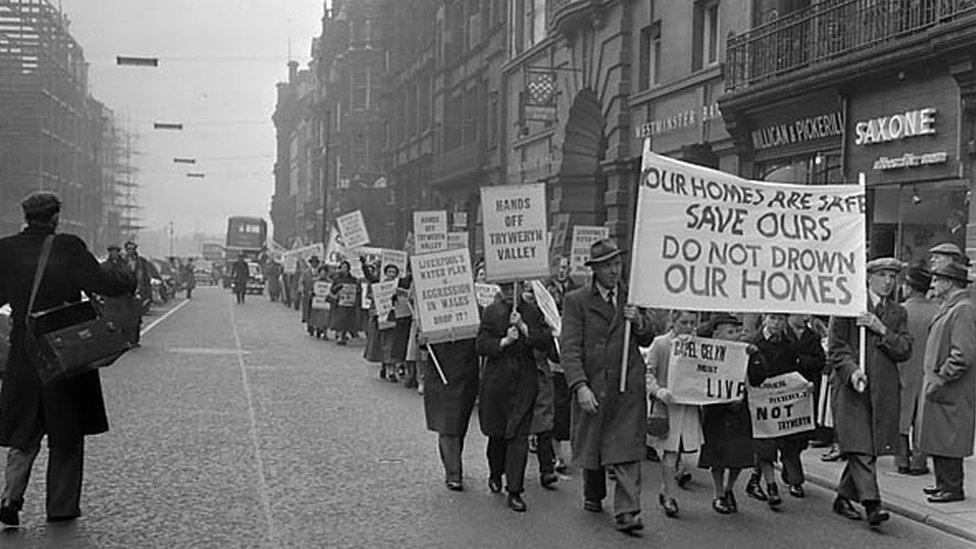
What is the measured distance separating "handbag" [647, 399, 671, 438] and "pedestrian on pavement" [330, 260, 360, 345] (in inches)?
701

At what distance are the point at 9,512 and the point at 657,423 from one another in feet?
15.0

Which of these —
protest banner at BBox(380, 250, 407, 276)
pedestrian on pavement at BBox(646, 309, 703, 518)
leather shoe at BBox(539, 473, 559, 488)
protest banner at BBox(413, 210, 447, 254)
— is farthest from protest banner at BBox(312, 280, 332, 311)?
pedestrian on pavement at BBox(646, 309, 703, 518)

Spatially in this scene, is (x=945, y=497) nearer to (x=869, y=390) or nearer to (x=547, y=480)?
(x=869, y=390)

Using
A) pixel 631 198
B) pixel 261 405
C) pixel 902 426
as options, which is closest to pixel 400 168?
pixel 631 198

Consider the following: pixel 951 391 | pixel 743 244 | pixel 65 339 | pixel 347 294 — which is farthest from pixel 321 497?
pixel 347 294

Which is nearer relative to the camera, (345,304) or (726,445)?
(726,445)

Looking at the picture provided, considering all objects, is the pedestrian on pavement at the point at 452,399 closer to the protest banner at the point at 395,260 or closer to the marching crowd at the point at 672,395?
the marching crowd at the point at 672,395

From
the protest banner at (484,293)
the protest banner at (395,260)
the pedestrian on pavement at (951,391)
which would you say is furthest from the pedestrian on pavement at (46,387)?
the protest banner at (395,260)

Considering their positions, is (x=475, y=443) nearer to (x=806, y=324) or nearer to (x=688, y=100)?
(x=806, y=324)

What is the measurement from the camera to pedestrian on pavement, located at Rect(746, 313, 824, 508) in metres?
9.92

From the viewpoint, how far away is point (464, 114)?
4447cm

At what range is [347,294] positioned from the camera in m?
27.5

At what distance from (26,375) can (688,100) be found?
1759 centimetres

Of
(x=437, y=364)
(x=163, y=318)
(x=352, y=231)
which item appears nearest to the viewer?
(x=437, y=364)
